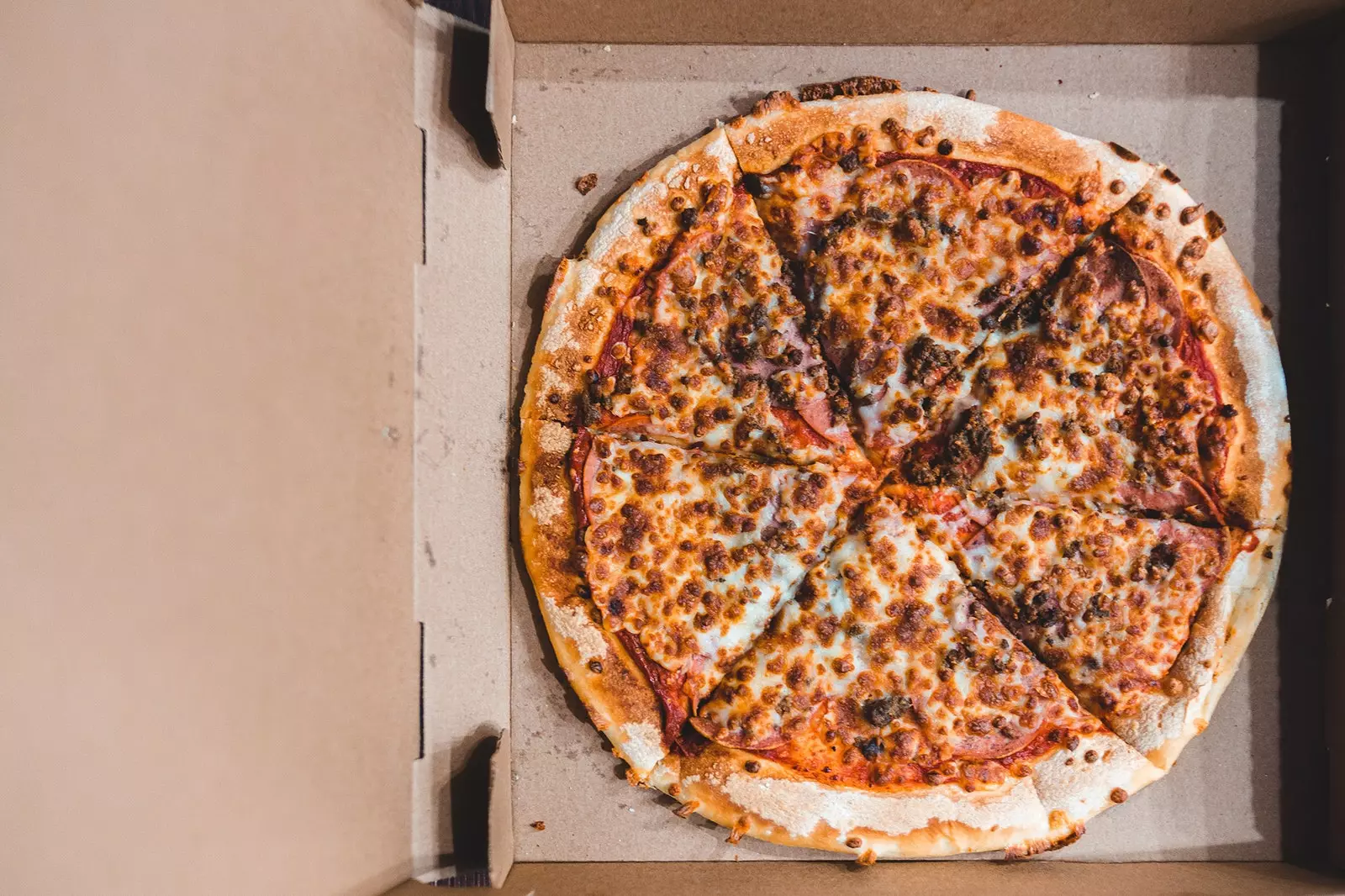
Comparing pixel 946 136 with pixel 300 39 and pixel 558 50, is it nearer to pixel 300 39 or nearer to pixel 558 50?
pixel 558 50

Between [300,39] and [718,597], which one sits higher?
[300,39]

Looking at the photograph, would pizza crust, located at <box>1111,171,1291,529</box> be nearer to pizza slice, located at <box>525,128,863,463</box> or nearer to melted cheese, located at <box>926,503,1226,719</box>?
melted cheese, located at <box>926,503,1226,719</box>

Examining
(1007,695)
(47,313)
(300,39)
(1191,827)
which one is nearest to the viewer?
(47,313)

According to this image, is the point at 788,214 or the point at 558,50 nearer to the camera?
the point at 788,214

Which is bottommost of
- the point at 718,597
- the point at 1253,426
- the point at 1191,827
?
the point at 1191,827

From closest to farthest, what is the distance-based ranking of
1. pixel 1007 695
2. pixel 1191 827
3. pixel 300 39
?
pixel 300 39 → pixel 1007 695 → pixel 1191 827

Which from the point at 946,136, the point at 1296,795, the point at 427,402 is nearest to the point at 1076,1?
the point at 946,136
